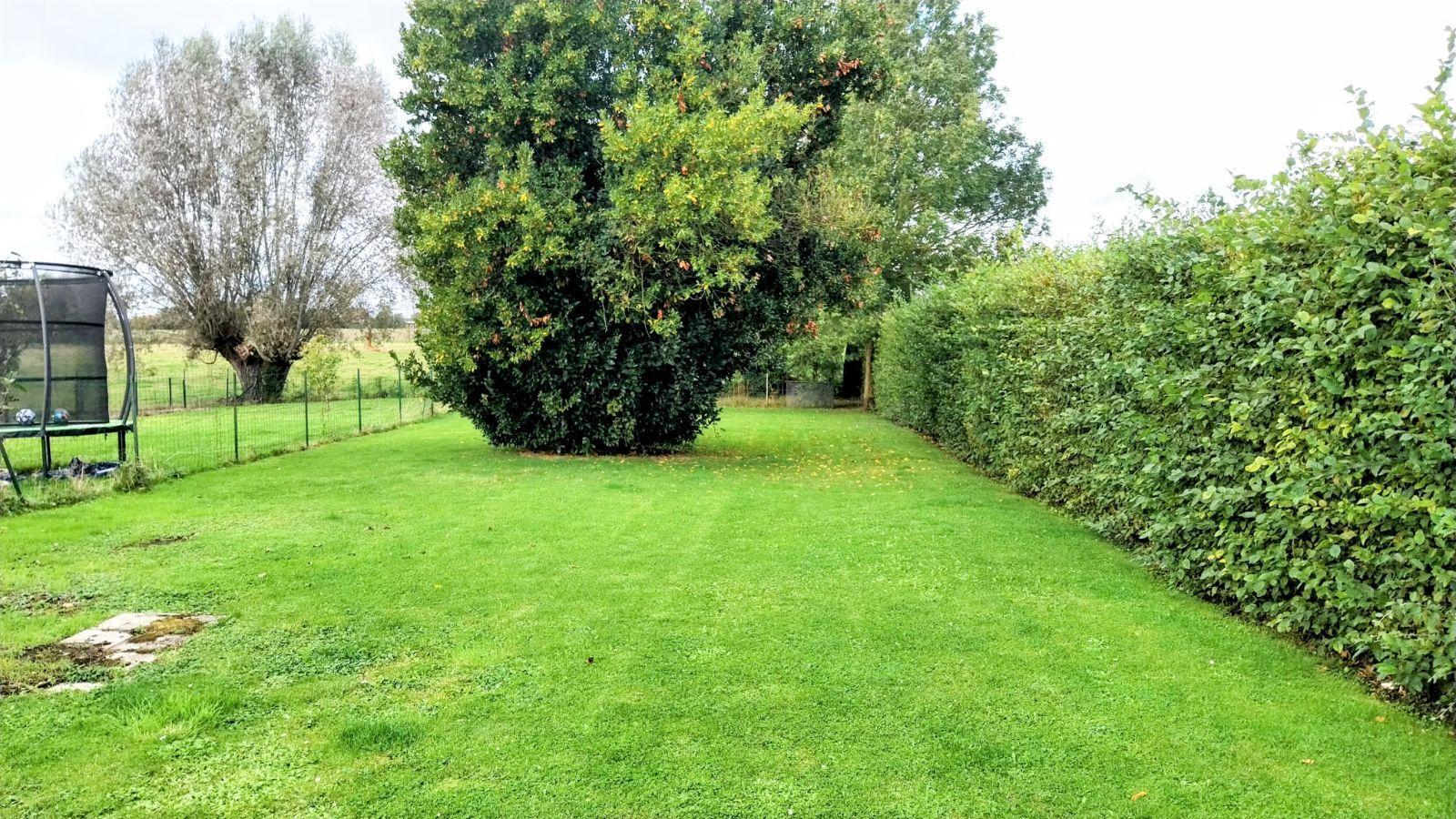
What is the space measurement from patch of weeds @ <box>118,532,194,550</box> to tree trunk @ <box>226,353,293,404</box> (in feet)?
70.6

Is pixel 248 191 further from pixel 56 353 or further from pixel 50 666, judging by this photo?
pixel 50 666

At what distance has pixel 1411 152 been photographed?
356cm

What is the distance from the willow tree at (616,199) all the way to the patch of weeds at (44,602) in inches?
275

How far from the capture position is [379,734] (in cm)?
353

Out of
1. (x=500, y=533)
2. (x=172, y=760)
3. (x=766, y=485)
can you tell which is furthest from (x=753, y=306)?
(x=172, y=760)

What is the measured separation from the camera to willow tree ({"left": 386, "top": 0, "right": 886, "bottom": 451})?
37.2 ft

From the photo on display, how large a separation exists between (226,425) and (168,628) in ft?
47.1

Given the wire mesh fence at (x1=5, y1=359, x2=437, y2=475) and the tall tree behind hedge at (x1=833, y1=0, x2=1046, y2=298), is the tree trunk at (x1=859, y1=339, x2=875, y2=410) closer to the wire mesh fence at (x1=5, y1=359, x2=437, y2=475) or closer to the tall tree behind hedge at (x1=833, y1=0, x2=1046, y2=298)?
the tall tree behind hedge at (x1=833, y1=0, x2=1046, y2=298)

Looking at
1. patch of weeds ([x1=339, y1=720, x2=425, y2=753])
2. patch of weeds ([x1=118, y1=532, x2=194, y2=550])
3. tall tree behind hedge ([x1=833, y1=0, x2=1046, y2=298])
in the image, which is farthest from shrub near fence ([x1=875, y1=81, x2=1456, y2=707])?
tall tree behind hedge ([x1=833, y1=0, x2=1046, y2=298])

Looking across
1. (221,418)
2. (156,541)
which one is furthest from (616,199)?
(221,418)

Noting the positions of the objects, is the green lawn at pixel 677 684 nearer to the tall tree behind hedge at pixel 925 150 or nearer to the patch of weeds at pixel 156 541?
the patch of weeds at pixel 156 541

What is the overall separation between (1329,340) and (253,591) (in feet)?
21.6

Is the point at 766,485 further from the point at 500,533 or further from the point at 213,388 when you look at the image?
the point at 213,388

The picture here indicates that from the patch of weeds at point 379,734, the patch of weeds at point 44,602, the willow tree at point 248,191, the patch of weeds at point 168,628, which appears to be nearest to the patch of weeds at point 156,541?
the patch of weeds at point 44,602
